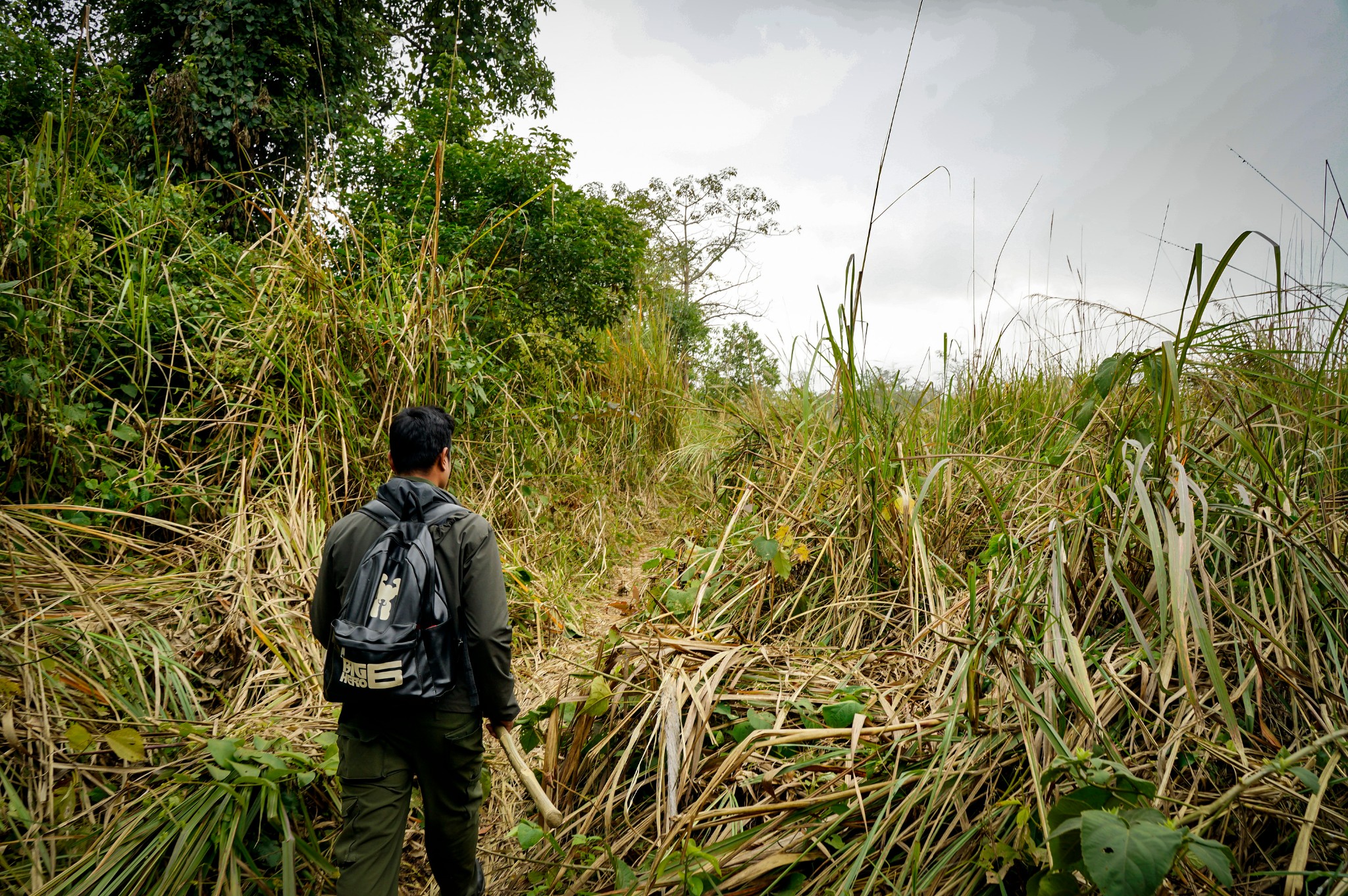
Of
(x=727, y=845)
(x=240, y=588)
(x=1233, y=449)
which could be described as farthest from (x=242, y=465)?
(x=1233, y=449)

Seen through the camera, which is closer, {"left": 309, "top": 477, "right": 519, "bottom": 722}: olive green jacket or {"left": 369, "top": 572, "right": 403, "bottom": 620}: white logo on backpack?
{"left": 369, "top": 572, "right": 403, "bottom": 620}: white logo on backpack

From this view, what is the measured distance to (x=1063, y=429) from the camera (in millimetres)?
2520

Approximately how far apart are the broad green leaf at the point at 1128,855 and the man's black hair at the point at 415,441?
68.2 inches

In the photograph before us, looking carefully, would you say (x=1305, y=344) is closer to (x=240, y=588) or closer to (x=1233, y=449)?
(x=1233, y=449)

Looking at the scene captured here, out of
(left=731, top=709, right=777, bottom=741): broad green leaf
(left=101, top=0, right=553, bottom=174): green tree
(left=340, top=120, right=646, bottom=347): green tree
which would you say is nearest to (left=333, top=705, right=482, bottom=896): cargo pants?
(left=731, top=709, right=777, bottom=741): broad green leaf

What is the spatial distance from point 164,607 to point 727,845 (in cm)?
217

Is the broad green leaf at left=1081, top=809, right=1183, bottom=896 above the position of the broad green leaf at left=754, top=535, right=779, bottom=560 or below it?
below

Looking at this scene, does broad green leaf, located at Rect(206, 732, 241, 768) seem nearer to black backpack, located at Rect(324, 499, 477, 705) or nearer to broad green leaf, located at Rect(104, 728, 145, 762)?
broad green leaf, located at Rect(104, 728, 145, 762)

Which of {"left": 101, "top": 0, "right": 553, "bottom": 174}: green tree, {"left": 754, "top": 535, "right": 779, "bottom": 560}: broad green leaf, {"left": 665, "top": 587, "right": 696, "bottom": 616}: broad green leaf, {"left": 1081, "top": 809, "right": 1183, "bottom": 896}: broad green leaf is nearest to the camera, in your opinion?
{"left": 1081, "top": 809, "right": 1183, "bottom": 896}: broad green leaf

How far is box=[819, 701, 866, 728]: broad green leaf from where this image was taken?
155 cm

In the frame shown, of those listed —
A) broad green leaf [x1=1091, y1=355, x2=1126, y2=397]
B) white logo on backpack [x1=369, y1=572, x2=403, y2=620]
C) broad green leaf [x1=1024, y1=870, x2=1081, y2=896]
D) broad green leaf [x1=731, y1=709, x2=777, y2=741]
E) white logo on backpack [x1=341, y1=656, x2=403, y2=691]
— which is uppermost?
broad green leaf [x1=1091, y1=355, x2=1126, y2=397]

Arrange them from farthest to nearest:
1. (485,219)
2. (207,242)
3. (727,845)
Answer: (485,219) → (207,242) → (727,845)

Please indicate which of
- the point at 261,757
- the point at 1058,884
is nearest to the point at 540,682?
the point at 261,757

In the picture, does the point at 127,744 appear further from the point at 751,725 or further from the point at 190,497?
the point at 751,725
